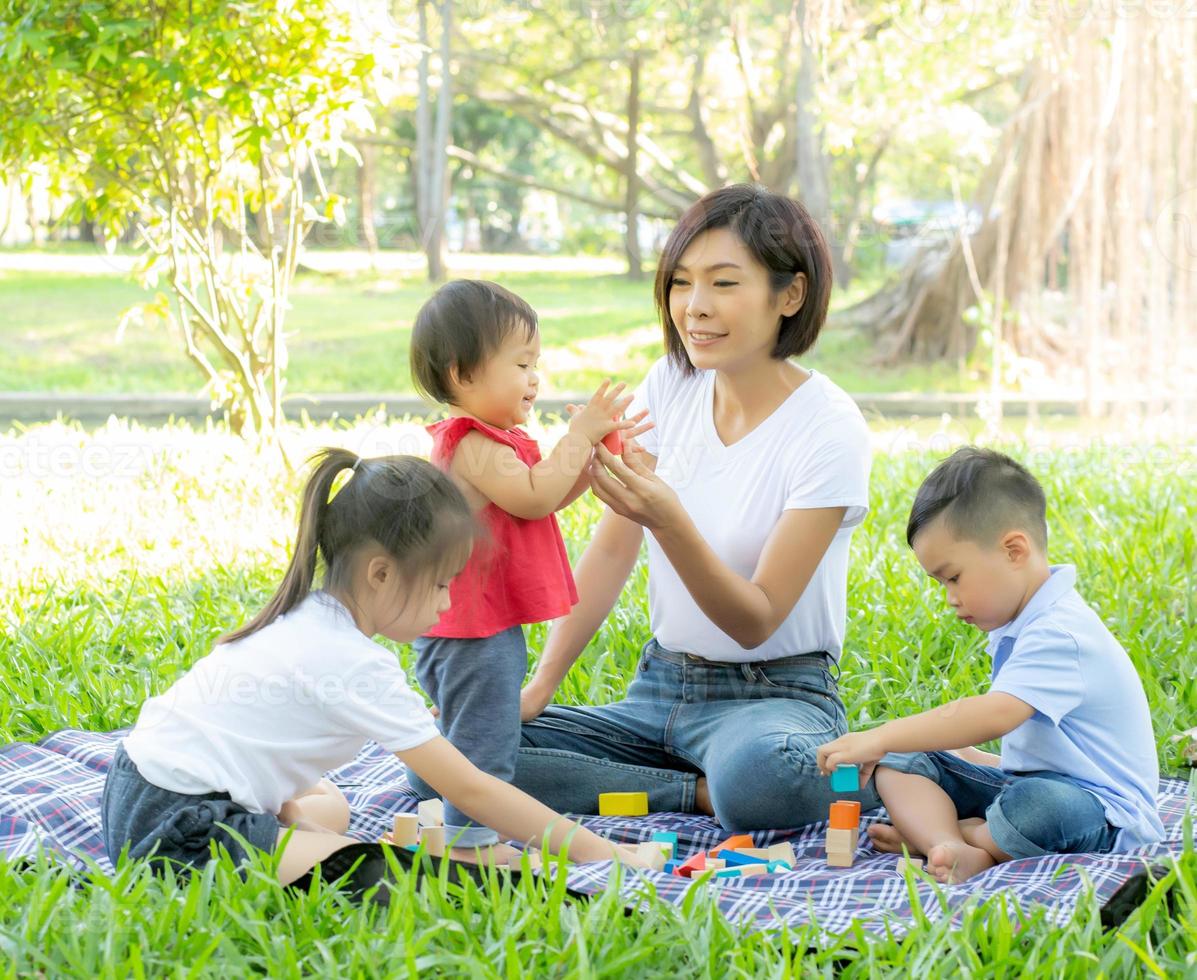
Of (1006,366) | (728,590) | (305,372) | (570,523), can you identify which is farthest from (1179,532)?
(305,372)

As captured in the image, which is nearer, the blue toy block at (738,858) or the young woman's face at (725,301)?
the blue toy block at (738,858)

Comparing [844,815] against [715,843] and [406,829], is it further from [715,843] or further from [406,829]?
[406,829]

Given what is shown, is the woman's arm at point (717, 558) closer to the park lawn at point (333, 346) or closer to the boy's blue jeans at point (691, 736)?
the boy's blue jeans at point (691, 736)

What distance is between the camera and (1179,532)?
4551 millimetres

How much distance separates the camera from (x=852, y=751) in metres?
2.47

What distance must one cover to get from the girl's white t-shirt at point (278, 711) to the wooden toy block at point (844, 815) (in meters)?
0.79

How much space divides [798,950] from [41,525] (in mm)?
3880

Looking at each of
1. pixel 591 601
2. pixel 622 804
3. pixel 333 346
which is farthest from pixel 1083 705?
pixel 333 346

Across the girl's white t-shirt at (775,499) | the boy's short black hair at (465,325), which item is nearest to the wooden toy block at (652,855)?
the girl's white t-shirt at (775,499)

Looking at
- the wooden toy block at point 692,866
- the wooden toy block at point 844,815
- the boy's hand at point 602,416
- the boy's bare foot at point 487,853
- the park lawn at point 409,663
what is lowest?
the boy's bare foot at point 487,853

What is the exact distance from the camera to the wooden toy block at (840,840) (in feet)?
8.43

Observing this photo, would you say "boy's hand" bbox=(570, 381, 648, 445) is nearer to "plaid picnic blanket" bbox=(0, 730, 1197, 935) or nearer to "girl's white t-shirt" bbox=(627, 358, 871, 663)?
"girl's white t-shirt" bbox=(627, 358, 871, 663)

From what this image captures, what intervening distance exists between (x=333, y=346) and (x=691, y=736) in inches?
449

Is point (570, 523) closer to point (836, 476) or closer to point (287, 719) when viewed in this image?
point (836, 476)
